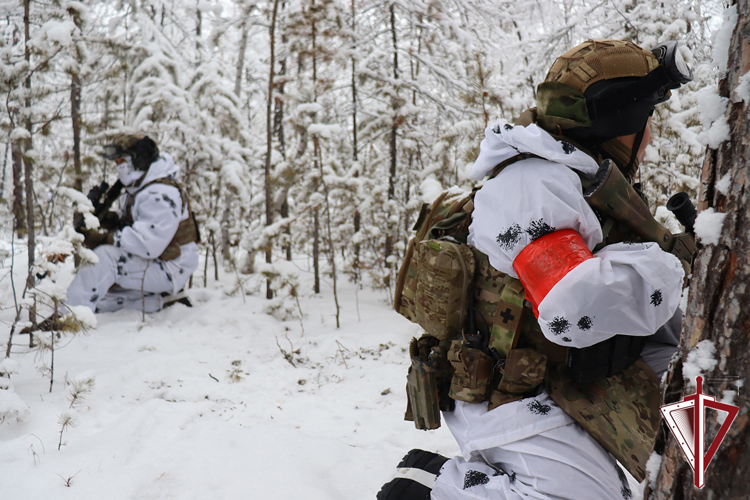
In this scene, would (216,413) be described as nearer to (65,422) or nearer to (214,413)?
(214,413)

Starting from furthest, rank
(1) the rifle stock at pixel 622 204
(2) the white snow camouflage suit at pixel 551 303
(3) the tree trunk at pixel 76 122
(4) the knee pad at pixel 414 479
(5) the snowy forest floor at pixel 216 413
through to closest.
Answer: (3) the tree trunk at pixel 76 122, (5) the snowy forest floor at pixel 216 413, (4) the knee pad at pixel 414 479, (1) the rifle stock at pixel 622 204, (2) the white snow camouflage suit at pixel 551 303

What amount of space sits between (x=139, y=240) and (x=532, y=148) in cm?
469

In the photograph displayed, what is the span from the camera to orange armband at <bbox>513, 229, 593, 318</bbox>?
132cm

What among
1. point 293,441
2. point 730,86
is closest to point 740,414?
point 730,86

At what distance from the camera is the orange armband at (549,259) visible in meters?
1.32

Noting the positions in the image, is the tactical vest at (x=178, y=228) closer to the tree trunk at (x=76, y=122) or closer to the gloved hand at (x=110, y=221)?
the gloved hand at (x=110, y=221)

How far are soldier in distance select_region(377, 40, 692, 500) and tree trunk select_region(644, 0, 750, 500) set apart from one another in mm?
485

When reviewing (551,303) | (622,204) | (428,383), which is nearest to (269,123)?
(428,383)

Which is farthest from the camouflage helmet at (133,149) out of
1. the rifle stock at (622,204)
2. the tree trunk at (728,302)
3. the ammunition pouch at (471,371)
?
the tree trunk at (728,302)

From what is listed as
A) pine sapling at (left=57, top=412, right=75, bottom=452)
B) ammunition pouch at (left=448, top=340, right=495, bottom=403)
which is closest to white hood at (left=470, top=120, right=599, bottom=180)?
ammunition pouch at (left=448, top=340, right=495, bottom=403)

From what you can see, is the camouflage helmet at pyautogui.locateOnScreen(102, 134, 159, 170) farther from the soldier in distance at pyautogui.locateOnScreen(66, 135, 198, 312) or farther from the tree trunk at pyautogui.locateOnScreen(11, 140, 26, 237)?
the tree trunk at pyautogui.locateOnScreen(11, 140, 26, 237)

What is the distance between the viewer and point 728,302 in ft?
2.41

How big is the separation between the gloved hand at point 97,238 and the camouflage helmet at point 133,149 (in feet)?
2.74

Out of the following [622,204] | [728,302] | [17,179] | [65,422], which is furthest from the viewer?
[17,179]
